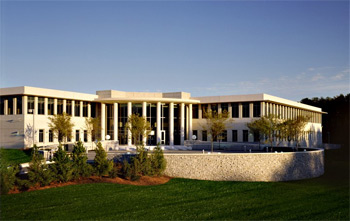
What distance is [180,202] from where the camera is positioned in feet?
65.5

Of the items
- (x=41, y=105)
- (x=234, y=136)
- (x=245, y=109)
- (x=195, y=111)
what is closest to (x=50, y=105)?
(x=41, y=105)

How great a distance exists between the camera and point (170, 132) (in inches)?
2021

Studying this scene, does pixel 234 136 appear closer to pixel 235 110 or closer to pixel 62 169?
pixel 235 110

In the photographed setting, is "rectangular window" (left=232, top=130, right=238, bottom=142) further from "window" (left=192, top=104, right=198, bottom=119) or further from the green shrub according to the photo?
the green shrub

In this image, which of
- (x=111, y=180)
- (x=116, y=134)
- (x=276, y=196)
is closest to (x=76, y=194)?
(x=111, y=180)

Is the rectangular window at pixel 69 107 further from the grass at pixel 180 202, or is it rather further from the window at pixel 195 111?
the grass at pixel 180 202

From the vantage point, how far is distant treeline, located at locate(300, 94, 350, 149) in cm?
9425

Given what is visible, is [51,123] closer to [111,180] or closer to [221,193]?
[111,180]

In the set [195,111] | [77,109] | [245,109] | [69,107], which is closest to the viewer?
[69,107]

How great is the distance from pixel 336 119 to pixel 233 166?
3131 inches

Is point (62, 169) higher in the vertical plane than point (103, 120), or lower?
lower

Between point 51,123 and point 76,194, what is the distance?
27.2 meters

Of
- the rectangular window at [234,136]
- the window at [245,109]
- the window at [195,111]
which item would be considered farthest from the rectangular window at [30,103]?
the window at [245,109]

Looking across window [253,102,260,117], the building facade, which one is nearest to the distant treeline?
the building facade
